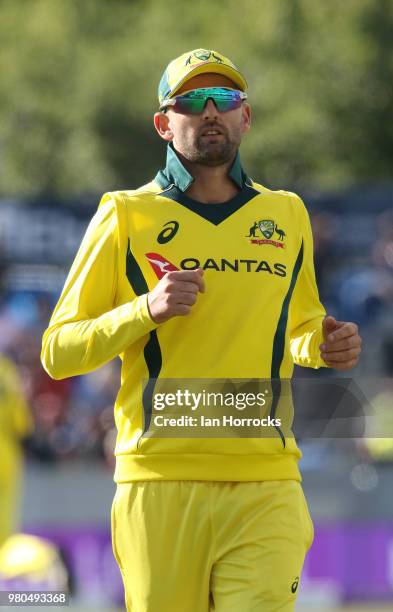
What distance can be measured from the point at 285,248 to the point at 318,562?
21.9 feet

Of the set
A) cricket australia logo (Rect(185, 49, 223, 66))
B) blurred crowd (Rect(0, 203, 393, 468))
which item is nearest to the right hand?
cricket australia logo (Rect(185, 49, 223, 66))

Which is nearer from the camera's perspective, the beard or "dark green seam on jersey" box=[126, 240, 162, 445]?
"dark green seam on jersey" box=[126, 240, 162, 445]

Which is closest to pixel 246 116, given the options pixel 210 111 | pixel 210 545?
pixel 210 111

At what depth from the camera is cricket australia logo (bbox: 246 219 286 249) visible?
13.6 ft

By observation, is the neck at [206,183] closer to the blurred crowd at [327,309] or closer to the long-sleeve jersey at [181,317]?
the long-sleeve jersey at [181,317]

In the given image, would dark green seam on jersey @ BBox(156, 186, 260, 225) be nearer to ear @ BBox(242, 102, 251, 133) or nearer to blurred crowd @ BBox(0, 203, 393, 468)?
ear @ BBox(242, 102, 251, 133)

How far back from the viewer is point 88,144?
29.4m

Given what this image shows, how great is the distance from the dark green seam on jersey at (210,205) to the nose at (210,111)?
0.25 meters

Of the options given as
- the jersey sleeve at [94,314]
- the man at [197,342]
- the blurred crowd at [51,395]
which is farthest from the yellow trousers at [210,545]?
the blurred crowd at [51,395]

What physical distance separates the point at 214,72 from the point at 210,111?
0.14 meters

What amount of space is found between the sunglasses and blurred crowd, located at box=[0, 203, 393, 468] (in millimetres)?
7335

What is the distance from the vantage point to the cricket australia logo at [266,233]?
4.14m

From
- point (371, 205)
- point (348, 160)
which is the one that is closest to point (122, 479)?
point (371, 205)

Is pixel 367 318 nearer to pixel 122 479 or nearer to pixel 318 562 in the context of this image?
pixel 318 562
